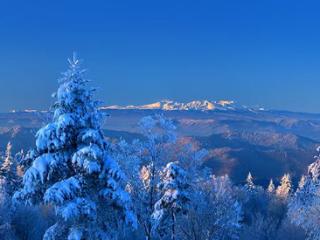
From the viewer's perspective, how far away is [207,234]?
4553 centimetres

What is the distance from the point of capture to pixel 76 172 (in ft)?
77.0

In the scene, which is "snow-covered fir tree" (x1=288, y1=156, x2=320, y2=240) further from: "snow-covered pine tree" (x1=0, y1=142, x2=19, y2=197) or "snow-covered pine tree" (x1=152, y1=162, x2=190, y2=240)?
"snow-covered pine tree" (x1=0, y1=142, x2=19, y2=197)

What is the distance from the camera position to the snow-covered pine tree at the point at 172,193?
40781 millimetres

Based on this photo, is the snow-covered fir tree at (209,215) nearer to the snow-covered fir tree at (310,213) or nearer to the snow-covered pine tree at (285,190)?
the snow-covered fir tree at (310,213)

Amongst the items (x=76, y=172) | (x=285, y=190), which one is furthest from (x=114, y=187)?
(x=285, y=190)

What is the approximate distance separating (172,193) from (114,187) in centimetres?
1859

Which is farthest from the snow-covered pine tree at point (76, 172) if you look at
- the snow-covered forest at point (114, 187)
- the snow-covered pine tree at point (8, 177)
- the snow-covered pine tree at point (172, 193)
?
the snow-covered pine tree at point (8, 177)

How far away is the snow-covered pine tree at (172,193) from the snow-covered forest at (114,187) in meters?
0.07

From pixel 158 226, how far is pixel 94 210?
735 inches

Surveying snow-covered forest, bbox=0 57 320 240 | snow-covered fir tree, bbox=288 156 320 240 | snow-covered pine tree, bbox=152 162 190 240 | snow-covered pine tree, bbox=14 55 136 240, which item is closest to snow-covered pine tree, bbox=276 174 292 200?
snow-covered forest, bbox=0 57 320 240

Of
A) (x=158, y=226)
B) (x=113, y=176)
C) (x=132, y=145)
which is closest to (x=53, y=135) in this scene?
(x=113, y=176)

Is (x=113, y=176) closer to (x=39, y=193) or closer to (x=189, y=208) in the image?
(x=39, y=193)

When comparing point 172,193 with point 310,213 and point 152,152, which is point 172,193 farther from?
point 310,213

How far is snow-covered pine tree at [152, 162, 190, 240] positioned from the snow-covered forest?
0.24 feet
